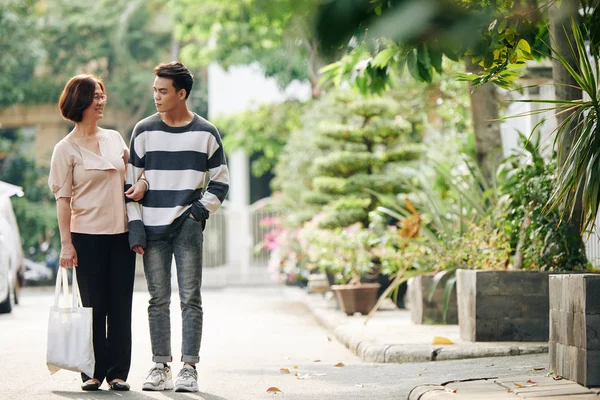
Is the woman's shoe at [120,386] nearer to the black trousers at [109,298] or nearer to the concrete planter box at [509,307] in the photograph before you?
the black trousers at [109,298]

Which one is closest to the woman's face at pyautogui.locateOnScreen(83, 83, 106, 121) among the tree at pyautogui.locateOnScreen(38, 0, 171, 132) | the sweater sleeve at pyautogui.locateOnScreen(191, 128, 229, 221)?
the sweater sleeve at pyautogui.locateOnScreen(191, 128, 229, 221)

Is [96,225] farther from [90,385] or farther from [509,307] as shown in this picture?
[509,307]

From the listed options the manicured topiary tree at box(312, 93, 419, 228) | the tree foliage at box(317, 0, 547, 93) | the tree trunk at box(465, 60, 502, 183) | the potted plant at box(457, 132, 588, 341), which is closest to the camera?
the tree foliage at box(317, 0, 547, 93)

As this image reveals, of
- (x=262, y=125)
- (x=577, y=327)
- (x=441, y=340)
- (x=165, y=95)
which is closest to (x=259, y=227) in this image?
(x=262, y=125)

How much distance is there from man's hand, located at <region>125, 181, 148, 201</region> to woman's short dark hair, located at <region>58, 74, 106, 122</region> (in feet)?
1.78

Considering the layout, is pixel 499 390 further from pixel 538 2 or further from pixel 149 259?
pixel 538 2

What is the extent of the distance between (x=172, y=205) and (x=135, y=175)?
1.02 ft

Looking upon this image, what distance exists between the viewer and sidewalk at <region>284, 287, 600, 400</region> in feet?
17.9

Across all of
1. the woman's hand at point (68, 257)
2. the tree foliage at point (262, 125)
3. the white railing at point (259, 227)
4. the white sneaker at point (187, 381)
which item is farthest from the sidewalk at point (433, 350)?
the white railing at point (259, 227)

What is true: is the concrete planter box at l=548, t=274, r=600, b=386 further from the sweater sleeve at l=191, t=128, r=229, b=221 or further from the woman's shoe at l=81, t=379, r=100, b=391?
the woman's shoe at l=81, t=379, r=100, b=391

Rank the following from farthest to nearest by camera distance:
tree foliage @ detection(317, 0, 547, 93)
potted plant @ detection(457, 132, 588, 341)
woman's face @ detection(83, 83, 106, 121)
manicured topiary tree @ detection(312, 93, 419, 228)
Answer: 1. manicured topiary tree @ detection(312, 93, 419, 228)
2. potted plant @ detection(457, 132, 588, 341)
3. woman's face @ detection(83, 83, 106, 121)
4. tree foliage @ detection(317, 0, 547, 93)

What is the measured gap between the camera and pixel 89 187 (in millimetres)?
6336

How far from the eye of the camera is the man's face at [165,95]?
632 centimetres

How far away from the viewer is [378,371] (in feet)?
24.8
